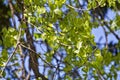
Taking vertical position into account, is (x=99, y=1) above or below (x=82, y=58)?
above

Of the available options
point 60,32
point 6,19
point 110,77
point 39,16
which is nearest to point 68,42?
point 60,32

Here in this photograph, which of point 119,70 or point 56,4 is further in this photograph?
point 119,70

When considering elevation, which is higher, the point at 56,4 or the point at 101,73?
the point at 56,4

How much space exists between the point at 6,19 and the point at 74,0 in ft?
6.99

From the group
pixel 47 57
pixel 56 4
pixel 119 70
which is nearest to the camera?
pixel 56 4

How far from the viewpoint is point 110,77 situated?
9.45ft

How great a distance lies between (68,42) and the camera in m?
2.52

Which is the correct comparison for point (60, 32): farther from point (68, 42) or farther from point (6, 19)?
point (6, 19)

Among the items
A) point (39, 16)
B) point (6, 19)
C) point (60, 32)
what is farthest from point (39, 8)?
point (6, 19)

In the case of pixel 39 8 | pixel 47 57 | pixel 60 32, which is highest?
pixel 39 8

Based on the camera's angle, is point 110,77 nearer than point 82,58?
No

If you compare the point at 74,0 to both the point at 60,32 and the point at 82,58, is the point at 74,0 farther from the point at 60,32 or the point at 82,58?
the point at 82,58

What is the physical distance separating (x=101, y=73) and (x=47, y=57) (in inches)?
15.4

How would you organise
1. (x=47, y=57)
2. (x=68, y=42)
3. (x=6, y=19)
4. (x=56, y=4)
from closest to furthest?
(x=56, y=4) → (x=68, y=42) → (x=47, y=57) → (x=6, y=19)
